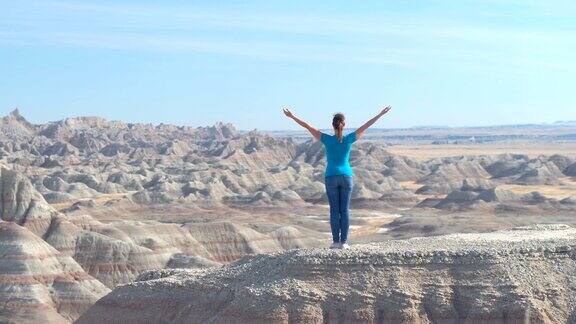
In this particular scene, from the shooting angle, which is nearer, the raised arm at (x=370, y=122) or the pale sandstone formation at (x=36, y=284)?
the raised arm at (x=370, y=122)

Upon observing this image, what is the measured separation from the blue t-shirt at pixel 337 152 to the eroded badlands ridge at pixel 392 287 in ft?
4.43

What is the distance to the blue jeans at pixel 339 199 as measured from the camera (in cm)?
1525

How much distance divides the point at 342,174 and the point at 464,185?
80.5m

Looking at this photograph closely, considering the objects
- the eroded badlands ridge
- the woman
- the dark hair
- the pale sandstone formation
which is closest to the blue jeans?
the woman

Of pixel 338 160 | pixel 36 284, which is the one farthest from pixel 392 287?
pixel 36 284

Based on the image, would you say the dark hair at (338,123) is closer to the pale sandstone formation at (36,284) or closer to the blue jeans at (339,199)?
the blue jeans at (339,199)

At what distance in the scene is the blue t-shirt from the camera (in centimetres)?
1512

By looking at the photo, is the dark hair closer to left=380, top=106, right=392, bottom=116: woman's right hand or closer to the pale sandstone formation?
left=380, top=106, right=392, bottom=116: woman's right hand

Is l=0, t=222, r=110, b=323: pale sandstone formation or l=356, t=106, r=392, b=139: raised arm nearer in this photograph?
l=356, t=106, r=392, b=139: raised arm

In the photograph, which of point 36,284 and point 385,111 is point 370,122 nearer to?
point 385,111

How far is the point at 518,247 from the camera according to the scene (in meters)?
16.2

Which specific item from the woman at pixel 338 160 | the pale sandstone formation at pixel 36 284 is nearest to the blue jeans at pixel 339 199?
the woman at pixel 338 160

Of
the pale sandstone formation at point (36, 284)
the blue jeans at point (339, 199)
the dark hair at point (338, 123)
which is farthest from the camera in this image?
the pale sandstone formation at point (36, 284)

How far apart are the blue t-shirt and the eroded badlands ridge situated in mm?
1351
